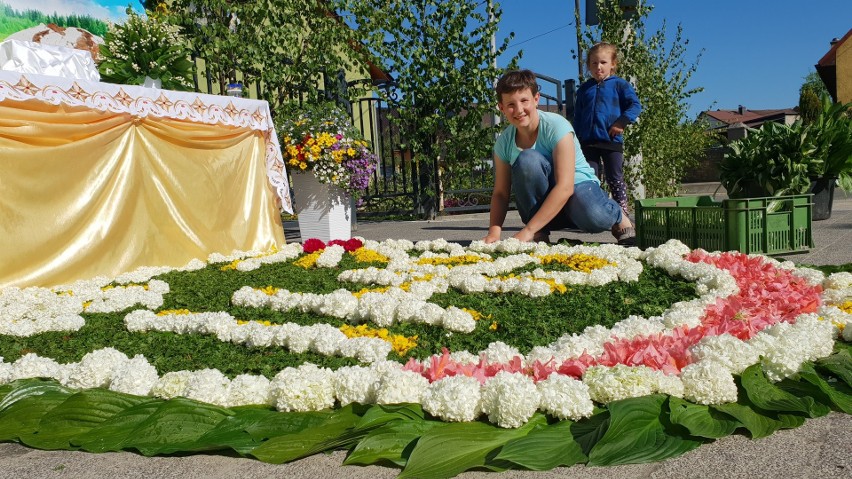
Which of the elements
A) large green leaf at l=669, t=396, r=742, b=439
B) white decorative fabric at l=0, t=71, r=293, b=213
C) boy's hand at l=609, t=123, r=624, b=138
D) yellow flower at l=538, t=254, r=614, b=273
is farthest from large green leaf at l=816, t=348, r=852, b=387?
white decorative fabric at l=0, t=71, r=293, b=213

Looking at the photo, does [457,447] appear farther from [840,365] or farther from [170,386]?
[840,365]

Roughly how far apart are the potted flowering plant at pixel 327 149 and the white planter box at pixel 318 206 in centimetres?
8

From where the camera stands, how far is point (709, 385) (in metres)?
1.79

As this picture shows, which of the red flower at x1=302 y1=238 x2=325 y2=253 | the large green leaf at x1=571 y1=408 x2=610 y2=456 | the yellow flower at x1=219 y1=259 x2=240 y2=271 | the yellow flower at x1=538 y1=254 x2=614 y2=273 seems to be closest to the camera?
the large green leaf at x1=571 y1=408 x2=610 y2=456

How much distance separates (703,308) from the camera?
277cm

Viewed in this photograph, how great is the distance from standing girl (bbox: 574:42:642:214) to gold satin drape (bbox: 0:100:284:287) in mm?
2853

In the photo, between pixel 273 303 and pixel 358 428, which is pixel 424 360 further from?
pixel 273 303

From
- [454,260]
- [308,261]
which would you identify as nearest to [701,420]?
[454,260]

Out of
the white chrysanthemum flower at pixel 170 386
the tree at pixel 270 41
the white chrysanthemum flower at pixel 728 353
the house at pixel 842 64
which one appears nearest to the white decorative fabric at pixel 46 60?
the white chrysanthemum flower at pixel 170 386

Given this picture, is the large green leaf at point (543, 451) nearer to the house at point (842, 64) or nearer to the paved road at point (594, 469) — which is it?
the paved road at point (594, 469)

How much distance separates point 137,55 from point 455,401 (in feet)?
16.4

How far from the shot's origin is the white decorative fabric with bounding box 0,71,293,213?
427cm

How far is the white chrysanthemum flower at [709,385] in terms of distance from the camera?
1.78 meters

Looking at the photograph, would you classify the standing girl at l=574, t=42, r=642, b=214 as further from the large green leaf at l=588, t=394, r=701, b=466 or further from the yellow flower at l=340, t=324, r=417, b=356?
the large green leaf at l=588, t=394, r=701, b=466
